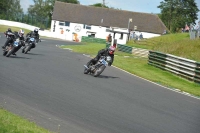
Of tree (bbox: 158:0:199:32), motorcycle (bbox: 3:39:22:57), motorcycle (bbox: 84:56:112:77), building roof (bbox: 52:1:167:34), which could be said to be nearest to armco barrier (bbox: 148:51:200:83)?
motorcycle (bbox: 84:56:112:77)

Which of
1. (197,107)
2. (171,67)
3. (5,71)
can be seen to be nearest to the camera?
(197,107)

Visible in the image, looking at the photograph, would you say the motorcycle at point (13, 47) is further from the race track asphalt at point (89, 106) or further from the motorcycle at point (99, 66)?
the race track asphalt at point (89, 106)

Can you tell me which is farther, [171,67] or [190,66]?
[171,67]

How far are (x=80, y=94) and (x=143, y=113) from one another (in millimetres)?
2282

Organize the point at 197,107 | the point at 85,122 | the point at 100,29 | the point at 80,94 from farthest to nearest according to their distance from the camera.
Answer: the point at 100,29 < the point at 197,107 < the point at 80,94 < the point at 85,122

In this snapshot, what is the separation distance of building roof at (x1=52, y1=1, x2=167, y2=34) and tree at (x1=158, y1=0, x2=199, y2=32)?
420cm

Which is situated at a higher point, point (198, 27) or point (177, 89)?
point (198, 27)

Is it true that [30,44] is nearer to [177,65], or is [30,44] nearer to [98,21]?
[177,65]

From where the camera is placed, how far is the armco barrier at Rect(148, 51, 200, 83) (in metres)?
22.3

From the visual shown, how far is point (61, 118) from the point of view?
28.6 feet

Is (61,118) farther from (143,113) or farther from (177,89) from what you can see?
(177,89)

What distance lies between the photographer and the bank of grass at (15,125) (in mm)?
6809

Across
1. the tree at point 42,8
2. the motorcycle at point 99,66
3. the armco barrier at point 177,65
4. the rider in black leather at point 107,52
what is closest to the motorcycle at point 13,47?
the motorcycle at point 99,66

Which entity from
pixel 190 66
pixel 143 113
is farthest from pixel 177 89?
pixel 143 113
